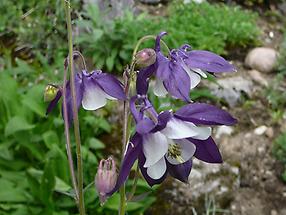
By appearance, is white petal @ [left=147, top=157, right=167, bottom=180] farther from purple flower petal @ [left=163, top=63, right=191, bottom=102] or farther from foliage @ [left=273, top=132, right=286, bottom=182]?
foliage @ [left=273, top=132, right=286, bottom=182]

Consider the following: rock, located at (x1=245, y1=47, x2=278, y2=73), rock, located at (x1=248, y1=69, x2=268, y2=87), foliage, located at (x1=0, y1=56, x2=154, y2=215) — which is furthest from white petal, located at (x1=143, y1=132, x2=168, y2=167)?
rock, located at (x1=245, y1=47, x2=278, y2=73)

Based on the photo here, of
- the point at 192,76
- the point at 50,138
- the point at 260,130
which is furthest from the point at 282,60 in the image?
the point at 192,76

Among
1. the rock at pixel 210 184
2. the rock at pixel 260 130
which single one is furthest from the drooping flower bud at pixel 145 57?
the rock at pixel 260 130

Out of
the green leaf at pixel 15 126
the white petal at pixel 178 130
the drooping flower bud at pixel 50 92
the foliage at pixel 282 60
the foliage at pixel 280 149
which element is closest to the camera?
the white petal at pixel 178 130

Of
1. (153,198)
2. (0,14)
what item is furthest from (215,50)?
(0,14)

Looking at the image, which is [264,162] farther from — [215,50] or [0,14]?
[0,14]

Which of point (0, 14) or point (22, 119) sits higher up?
point (22, 119)

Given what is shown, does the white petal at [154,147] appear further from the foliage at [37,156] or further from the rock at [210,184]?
the rock at [210,184]

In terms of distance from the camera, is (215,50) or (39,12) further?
(39,12)
